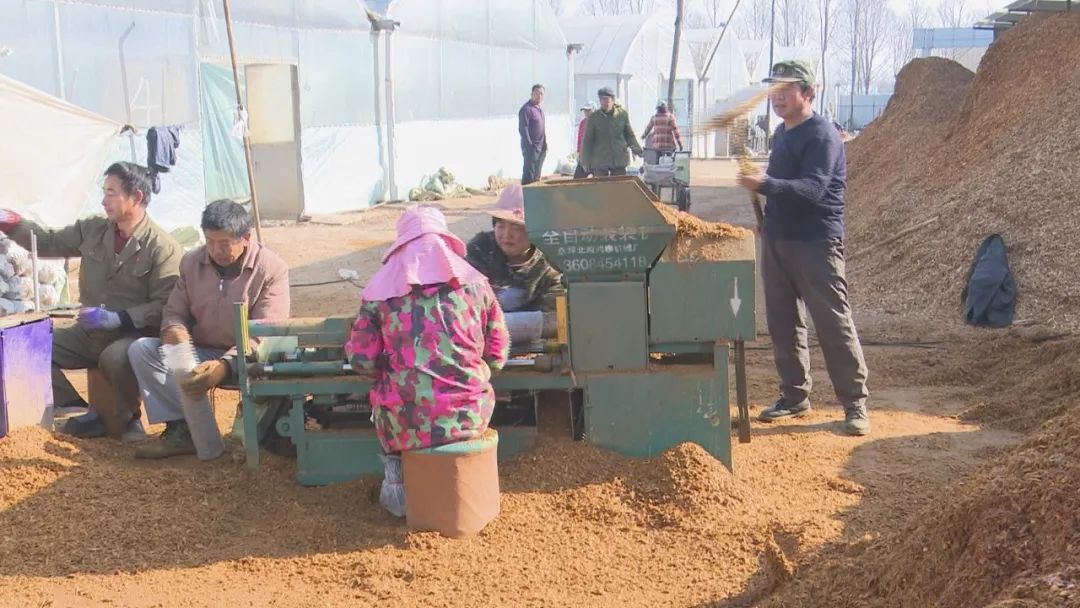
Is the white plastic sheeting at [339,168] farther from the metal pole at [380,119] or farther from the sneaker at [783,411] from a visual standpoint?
the sneaker at [783,411]

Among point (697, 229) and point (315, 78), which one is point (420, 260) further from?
point (315, 78)

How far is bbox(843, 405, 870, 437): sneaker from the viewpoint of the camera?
5.70 m

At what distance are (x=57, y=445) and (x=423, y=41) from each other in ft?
49.2

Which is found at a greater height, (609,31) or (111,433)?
(609,31)

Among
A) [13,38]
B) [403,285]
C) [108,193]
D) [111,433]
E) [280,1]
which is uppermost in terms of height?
[280,1]

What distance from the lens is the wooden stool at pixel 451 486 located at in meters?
4.20

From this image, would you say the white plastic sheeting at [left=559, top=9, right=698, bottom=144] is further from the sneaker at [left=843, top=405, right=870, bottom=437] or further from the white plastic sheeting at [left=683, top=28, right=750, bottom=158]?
the sneaker at [left=843, top=405, right=870, bottom=437]

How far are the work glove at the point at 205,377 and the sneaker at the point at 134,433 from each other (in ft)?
2.41

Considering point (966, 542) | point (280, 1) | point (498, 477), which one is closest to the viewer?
point (966, 542)

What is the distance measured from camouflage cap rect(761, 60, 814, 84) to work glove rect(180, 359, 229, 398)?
117 inches

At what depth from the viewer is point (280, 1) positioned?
15.5 meters

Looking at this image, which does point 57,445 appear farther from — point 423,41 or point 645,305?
point 423,41

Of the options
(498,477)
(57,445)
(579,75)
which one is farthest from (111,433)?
(579,75)

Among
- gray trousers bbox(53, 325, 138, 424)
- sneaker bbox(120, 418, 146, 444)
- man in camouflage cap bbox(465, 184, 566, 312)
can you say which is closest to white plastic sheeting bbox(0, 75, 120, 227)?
gray trousers bbox(53, 325, 138, 424)
